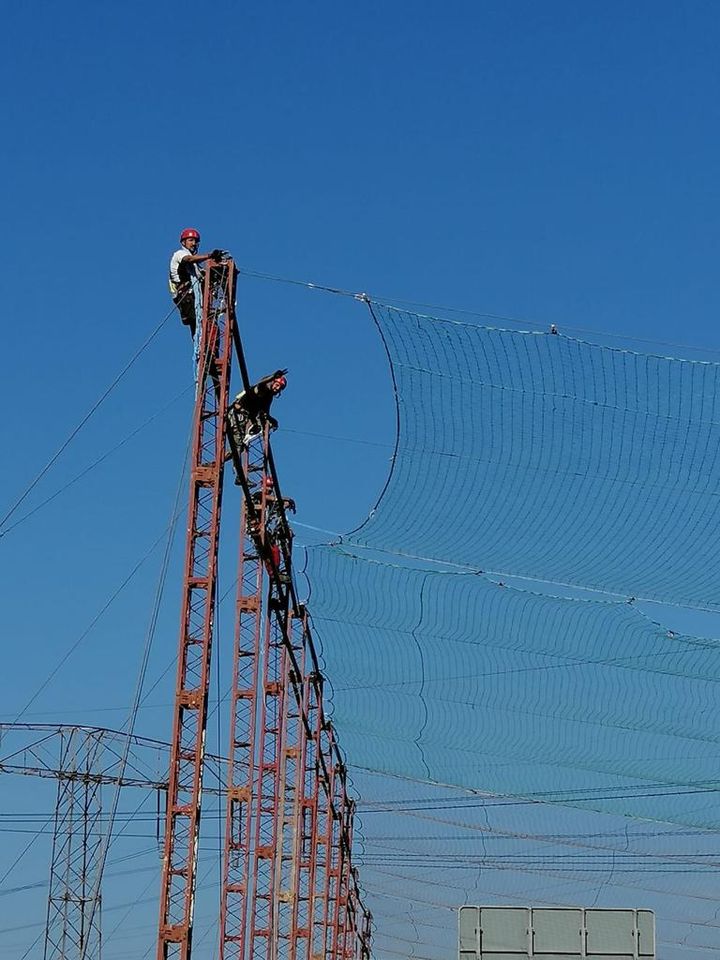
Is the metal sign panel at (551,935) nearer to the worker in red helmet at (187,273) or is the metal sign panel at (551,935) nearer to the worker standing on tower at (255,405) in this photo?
the worker standing on tower at (255,405)

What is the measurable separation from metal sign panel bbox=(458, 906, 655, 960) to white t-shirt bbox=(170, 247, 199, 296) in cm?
1730

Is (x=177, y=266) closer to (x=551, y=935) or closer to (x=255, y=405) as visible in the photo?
(x=255, y=405)

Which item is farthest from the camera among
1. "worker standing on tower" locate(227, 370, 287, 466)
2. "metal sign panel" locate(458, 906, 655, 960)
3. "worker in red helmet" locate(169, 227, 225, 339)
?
"metal sign panel" locate(458, 906, 655, 960)

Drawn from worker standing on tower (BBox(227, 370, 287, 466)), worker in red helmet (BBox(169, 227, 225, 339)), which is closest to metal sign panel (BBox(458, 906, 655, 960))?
worker standing on tower (BBox(227, 370, 287, 466))

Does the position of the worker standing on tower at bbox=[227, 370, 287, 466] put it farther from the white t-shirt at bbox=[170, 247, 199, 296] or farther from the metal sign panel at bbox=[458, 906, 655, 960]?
the metal sign panel at bbox=[458, 906, 655, 960]

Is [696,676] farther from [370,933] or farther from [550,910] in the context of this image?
[370,933]

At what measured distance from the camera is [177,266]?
Answer: 29281 mm

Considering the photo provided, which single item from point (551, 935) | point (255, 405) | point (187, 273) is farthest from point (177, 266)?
point (551, 935)

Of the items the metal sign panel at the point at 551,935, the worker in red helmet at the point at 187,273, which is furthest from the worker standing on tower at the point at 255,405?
the metal sign panel at the point at 551,935

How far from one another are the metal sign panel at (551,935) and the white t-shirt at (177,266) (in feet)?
56.8

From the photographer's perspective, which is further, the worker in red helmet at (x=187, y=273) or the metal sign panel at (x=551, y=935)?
the metal sign panel at (x=551, y=935)

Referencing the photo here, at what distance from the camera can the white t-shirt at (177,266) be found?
29.0m

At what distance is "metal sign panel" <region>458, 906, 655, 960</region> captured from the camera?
40.8 metres

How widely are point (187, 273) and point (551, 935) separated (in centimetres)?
1869
